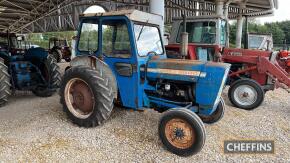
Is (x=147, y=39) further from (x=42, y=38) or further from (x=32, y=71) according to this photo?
(x=42, y=38)

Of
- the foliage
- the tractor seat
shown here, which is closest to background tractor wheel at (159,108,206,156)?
the tractor seat

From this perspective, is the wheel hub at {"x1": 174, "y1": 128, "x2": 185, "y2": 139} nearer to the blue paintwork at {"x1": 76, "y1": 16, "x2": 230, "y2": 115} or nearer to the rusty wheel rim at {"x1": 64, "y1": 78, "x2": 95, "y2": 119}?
the blue paintwork at {"x1": 76, "y1": 16, "x2": 230, "y2": 115}

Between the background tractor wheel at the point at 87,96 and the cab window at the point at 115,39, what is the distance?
0.38 meters

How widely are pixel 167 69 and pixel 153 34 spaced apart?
88 centimetres

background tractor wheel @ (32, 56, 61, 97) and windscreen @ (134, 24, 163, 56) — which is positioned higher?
windscreen @ (134, 24, 163, 56)

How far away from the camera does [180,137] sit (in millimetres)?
3756

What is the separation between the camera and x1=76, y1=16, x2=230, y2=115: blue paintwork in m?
3.89

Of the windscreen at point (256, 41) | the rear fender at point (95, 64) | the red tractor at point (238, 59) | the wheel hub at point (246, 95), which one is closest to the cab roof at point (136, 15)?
the rear fender at point (95, 64)

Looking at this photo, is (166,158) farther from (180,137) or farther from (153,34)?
(153,34)

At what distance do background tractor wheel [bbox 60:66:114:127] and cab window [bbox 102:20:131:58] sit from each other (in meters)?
0.38

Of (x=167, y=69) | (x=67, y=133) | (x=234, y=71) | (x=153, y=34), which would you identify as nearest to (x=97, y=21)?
(x=153, y=34)

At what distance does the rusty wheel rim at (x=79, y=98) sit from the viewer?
4.48m

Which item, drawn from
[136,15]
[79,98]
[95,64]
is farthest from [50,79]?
[136,15]

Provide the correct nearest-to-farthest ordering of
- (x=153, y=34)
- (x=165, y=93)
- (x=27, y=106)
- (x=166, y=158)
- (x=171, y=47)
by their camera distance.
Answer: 1. (x=166, y=158)
2. (x=165, y=93)
3. (x=153, y=34)
4. (x=27, y=106)
5. (x=171, y=47)
